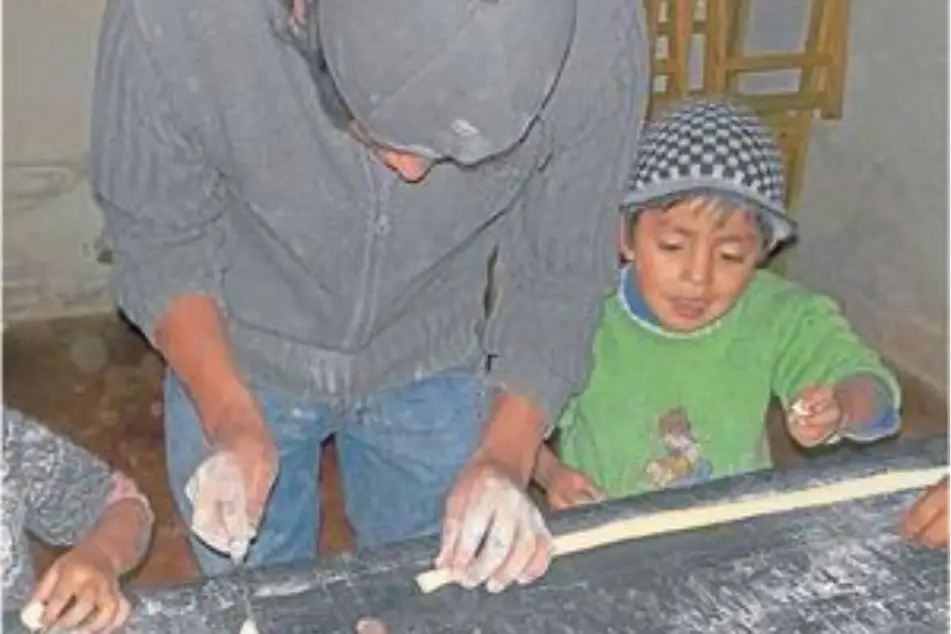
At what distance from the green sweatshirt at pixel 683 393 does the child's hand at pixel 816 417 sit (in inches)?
5.4

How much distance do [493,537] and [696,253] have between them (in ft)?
1.70

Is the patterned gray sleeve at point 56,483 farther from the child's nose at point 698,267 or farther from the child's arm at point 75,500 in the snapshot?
the child's nose at point 698,267

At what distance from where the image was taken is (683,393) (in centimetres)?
190

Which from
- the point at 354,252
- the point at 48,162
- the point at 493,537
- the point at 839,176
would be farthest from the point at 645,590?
the point at 48,162

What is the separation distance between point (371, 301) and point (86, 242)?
2.02 metres

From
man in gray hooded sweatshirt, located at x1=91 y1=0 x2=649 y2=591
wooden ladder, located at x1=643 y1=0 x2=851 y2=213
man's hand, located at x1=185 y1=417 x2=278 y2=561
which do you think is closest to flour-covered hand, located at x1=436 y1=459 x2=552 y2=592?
man in gray hooded sweatshirt, located at x1=91 y1=0 x2=649 y2=591

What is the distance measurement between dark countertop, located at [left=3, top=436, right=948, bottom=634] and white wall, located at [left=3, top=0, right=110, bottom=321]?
7.03 feet

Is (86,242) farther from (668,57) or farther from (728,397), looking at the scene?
(728,397)

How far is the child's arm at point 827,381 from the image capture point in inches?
68.4

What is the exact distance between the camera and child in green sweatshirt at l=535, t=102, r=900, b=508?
1.81 meters

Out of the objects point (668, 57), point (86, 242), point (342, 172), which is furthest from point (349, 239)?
point (86, 242)

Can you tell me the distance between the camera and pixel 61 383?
3.24 meters

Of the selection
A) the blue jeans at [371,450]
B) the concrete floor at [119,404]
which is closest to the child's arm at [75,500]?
the blue jeans at [371,450]

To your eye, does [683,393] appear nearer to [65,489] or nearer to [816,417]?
[816,417]
